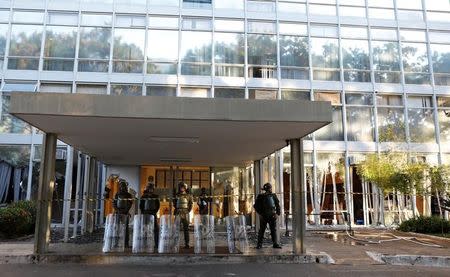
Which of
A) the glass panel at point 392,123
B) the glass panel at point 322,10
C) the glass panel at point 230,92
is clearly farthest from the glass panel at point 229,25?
the glass panel at point 392,123

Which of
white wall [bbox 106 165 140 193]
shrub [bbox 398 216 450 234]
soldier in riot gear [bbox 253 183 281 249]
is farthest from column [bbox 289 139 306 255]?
white wall [bbox 106 165 140 193]

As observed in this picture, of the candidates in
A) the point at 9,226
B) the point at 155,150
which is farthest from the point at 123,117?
the point at 9,226

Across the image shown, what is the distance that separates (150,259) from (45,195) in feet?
9.40

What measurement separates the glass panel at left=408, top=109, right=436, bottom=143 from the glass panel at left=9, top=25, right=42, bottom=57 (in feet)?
57.0

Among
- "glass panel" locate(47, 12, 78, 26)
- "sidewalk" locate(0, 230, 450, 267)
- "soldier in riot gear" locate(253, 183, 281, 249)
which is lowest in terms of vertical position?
"sidewalk" locate(0, 230, 450, 267)

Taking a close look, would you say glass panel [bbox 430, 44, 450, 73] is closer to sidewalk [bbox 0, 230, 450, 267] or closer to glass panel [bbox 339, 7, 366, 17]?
glass panel [bbox 339, 7, 366, 17]

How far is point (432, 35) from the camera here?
2294 centimetres

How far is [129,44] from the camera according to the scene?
2084 cm

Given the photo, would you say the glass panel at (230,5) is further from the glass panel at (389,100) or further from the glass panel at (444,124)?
the glass panel at (444,124)

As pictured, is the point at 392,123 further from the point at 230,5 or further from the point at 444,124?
the point at 230,5

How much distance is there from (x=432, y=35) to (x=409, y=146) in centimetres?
602

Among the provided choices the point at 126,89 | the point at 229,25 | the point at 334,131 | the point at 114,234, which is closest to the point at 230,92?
the point at 229,25

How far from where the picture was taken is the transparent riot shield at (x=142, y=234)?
10.5 m

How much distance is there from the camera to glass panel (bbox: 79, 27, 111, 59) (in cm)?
2048
